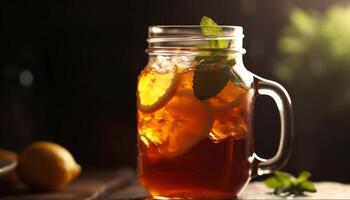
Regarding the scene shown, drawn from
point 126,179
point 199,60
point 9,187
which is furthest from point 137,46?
point 199,60

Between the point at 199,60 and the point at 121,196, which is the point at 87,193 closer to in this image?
the point at 121,196

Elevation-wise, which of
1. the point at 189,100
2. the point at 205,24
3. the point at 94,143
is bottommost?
the point at 94,143

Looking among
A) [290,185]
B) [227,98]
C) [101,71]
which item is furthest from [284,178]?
[101,71]

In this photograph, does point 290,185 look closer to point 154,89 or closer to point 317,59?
point 154,89

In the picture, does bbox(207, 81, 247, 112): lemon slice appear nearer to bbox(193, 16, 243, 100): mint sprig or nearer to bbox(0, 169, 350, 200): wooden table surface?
bbox(193, 16, 243, 100): mint sprig

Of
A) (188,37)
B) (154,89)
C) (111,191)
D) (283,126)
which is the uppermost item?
(188,37)

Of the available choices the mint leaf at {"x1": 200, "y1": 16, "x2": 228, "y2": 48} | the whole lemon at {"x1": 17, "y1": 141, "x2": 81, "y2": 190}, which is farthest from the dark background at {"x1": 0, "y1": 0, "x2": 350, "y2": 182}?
the mint leaf at {"x1": 200, "y1": 16, "x2": 228, "y2": 48}
